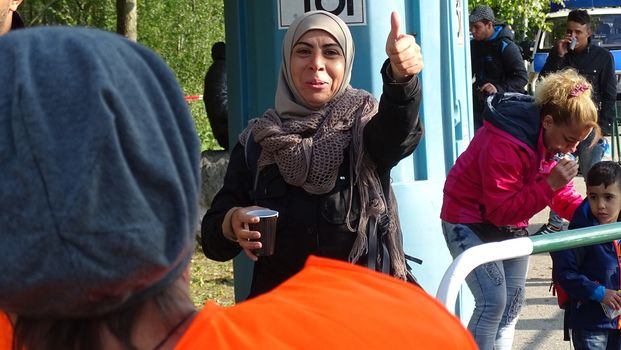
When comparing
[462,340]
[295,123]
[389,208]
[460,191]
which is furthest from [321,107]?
[462,340]

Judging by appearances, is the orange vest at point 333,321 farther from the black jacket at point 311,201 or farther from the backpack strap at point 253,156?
the backpack strap at point 253,156

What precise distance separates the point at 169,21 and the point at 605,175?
16691mm

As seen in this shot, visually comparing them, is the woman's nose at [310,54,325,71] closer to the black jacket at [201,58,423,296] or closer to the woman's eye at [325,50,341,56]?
the woman's eye at [325,50,341,56]

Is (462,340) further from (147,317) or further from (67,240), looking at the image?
(67,240)

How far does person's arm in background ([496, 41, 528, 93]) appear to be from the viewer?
9.64 m

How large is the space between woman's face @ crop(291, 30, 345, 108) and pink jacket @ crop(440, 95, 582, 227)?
1.15m

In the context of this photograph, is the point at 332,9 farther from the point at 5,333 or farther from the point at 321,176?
the point at 5,333

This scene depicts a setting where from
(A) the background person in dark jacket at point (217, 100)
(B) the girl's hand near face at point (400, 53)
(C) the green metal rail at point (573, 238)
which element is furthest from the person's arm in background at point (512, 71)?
(B) the girl's hand near face at point (400, 53)

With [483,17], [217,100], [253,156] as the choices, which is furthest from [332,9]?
[483,17]

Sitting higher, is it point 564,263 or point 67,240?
point 67,240

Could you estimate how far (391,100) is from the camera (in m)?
3.16

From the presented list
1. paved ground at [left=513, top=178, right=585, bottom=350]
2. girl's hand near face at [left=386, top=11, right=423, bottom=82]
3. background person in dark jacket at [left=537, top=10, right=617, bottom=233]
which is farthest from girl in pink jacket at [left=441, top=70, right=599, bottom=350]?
background person in dark jacket at [left=537, top=10, right=617, bottom=233]

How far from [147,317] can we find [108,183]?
0.19 m

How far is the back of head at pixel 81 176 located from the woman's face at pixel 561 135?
3.51m
